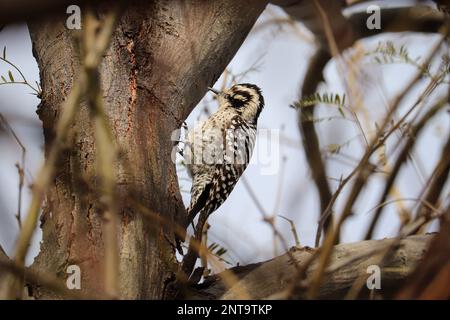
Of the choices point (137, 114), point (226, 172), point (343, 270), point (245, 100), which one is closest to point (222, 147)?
point (226, 172)

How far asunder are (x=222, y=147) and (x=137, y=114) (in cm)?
178

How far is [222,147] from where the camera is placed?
4668 millimetres

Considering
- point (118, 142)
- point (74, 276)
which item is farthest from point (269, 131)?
point (74, 276)

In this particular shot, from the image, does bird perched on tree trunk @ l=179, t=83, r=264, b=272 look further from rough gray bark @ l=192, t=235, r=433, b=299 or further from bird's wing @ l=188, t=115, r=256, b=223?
rough gray bark @ l=192, t=235, r=433, b=299

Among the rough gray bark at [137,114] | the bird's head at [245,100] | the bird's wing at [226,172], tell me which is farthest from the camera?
the bird's head at [245,100]

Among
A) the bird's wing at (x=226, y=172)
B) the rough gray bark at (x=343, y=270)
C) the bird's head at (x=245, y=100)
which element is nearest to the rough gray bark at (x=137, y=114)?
the rough gray bark at (x=343, y=270)

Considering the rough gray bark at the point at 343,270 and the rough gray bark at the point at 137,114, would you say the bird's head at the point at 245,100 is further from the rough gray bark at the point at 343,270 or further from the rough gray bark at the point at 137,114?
the rough gray bark at the point at 343,270

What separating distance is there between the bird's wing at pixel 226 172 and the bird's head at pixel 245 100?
0.48 feet

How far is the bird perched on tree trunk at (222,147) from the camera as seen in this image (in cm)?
426

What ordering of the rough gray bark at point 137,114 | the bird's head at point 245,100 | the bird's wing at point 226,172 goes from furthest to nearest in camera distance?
1. the bird's head at point 245,100
2. the bird's wing at point 226,172
3. the rough gray bark at point 137,114

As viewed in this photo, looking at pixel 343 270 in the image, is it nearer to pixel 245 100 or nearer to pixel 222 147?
pixel 222 147

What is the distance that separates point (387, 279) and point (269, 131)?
139 cm

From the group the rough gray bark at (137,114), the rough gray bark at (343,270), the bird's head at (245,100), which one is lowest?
the rough gray bark at (343,270)
